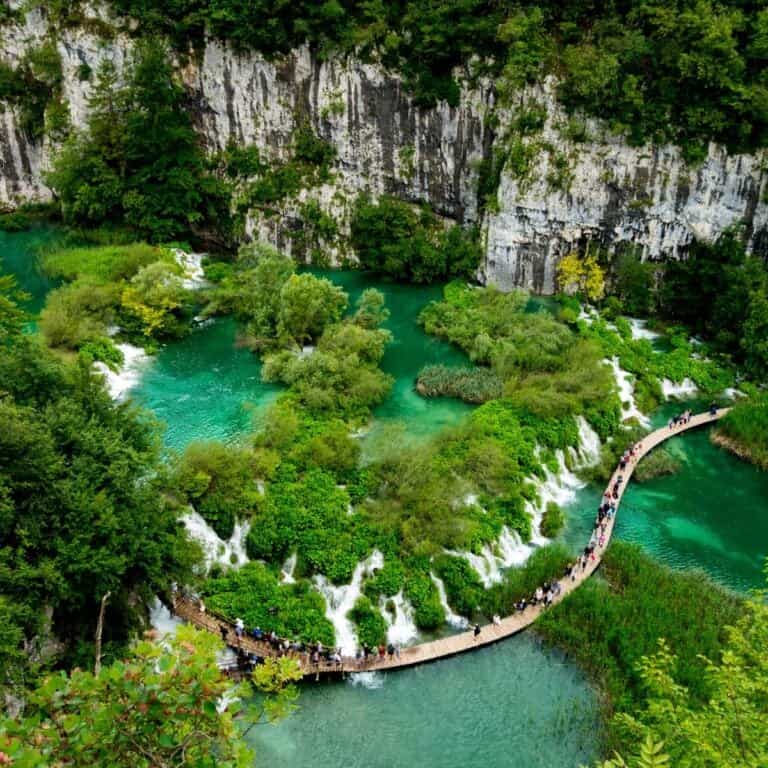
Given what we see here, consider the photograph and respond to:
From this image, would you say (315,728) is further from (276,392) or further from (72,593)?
A: (276,392)

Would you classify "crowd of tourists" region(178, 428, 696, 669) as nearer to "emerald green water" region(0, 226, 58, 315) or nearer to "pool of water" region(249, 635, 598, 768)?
"pool of water" region(249, 635, 598, 768)

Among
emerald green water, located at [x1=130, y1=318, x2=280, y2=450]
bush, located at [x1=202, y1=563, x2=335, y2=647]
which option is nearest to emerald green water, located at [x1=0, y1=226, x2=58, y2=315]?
emerald green water, located at [x1=130, y1=318, x2=280, y2=450]

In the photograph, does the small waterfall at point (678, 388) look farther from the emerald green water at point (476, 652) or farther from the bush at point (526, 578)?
the bush at point (526, 578)

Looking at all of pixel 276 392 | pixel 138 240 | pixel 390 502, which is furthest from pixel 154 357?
pixel 390 502

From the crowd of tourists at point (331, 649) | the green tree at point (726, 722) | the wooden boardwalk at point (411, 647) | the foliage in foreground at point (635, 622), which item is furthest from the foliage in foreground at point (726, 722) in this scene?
the crowd of tourists at point (331, 649)

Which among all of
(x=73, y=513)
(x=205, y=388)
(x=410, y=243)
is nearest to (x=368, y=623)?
(x=73, y=513)

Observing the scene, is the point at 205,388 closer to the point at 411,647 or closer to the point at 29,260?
the point at 411,647
